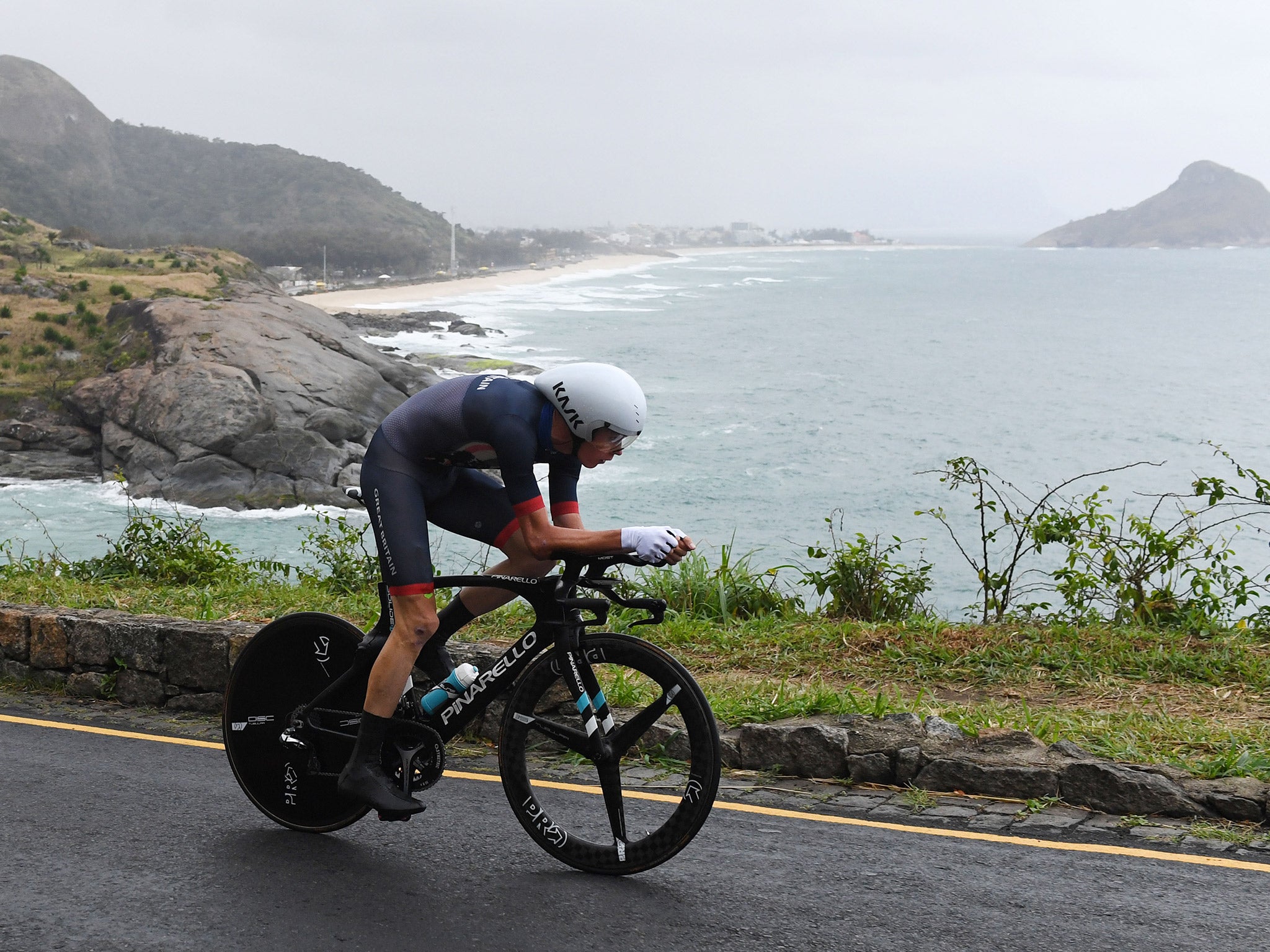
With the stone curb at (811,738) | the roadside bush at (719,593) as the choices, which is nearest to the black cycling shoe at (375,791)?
the stone curb at (811,738)

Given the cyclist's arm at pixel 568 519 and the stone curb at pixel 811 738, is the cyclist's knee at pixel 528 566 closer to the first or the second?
the cyclist's arm at pixel 568 519

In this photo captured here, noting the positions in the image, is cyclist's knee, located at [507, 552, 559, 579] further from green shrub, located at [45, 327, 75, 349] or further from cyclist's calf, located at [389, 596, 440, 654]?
green shrub, located at [45, 327, 75, 349]

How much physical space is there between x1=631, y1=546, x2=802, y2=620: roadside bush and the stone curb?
7.23 feet

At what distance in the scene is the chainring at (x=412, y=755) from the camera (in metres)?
4.31

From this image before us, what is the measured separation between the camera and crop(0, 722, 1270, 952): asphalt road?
3779 millimetres

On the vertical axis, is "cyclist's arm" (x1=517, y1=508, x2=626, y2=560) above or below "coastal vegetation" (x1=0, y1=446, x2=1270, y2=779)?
above

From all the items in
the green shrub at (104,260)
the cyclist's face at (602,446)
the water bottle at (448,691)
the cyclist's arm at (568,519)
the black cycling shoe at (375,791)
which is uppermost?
the green shrub at (104,260)

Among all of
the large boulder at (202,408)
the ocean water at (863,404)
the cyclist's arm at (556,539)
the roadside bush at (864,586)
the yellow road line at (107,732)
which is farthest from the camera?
the large boulder at (202,408)

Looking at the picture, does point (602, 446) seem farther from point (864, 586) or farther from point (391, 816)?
point (864, 586)

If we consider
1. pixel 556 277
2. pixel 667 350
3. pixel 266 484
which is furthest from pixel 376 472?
pixel 556 277

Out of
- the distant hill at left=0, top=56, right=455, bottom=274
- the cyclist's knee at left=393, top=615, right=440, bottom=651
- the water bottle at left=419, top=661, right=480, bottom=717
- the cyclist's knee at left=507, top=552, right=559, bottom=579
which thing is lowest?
the water bottle at left=419, top=661, right=480, bottom=717

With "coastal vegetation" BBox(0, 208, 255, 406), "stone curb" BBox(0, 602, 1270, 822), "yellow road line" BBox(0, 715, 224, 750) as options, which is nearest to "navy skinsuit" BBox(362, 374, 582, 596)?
"stone curb" BBox(0, 602, 1270, 822)

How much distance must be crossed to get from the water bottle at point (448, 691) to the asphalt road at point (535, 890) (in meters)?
0.60

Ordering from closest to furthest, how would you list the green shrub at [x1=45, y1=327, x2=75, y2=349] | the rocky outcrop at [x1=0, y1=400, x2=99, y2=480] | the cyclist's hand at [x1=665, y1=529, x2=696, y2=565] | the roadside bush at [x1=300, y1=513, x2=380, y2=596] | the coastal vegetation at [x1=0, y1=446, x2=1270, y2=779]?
1. the cyclist's hand at [x1=665, y1=529, x2=696, y2=565]
2. the coastal vegetation at [x1=0, y1=446, x2=1270, y2=779]
3. the roadside bush at [x1=300, y1=513, x2=380, y2=596]
4. the rocky outcrop at [x1=0, y1=400, x2=99, y2=480]
5. the green shrub at [x1=45, y1=327, x2=75, y2=349]
